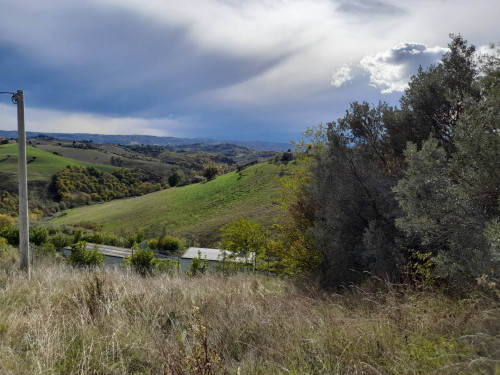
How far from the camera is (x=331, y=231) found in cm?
1053

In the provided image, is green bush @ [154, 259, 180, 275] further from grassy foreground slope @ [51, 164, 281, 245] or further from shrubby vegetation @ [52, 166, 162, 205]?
shrubby vegetation @ [52, 166, 162, 205]

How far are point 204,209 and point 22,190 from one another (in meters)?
38.6

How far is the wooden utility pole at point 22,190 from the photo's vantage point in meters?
8.29

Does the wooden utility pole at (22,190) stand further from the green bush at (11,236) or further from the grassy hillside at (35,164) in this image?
the grassy hillside at (35,164)

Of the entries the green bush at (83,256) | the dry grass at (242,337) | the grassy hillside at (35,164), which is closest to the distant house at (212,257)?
the green bush at (83,256)

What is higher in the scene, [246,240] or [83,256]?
[83,256]

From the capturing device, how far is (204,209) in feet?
154

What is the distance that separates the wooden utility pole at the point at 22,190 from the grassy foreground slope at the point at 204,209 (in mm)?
25266

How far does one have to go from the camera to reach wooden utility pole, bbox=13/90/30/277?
27.2ft

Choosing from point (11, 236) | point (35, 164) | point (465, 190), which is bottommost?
point (11, 236)

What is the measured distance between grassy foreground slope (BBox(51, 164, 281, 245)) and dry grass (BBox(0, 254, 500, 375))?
27.8 m

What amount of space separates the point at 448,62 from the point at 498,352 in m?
10.1

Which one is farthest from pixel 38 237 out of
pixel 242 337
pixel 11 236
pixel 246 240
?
pixel 242 337

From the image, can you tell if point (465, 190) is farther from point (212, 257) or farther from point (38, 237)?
point (38, 237)
